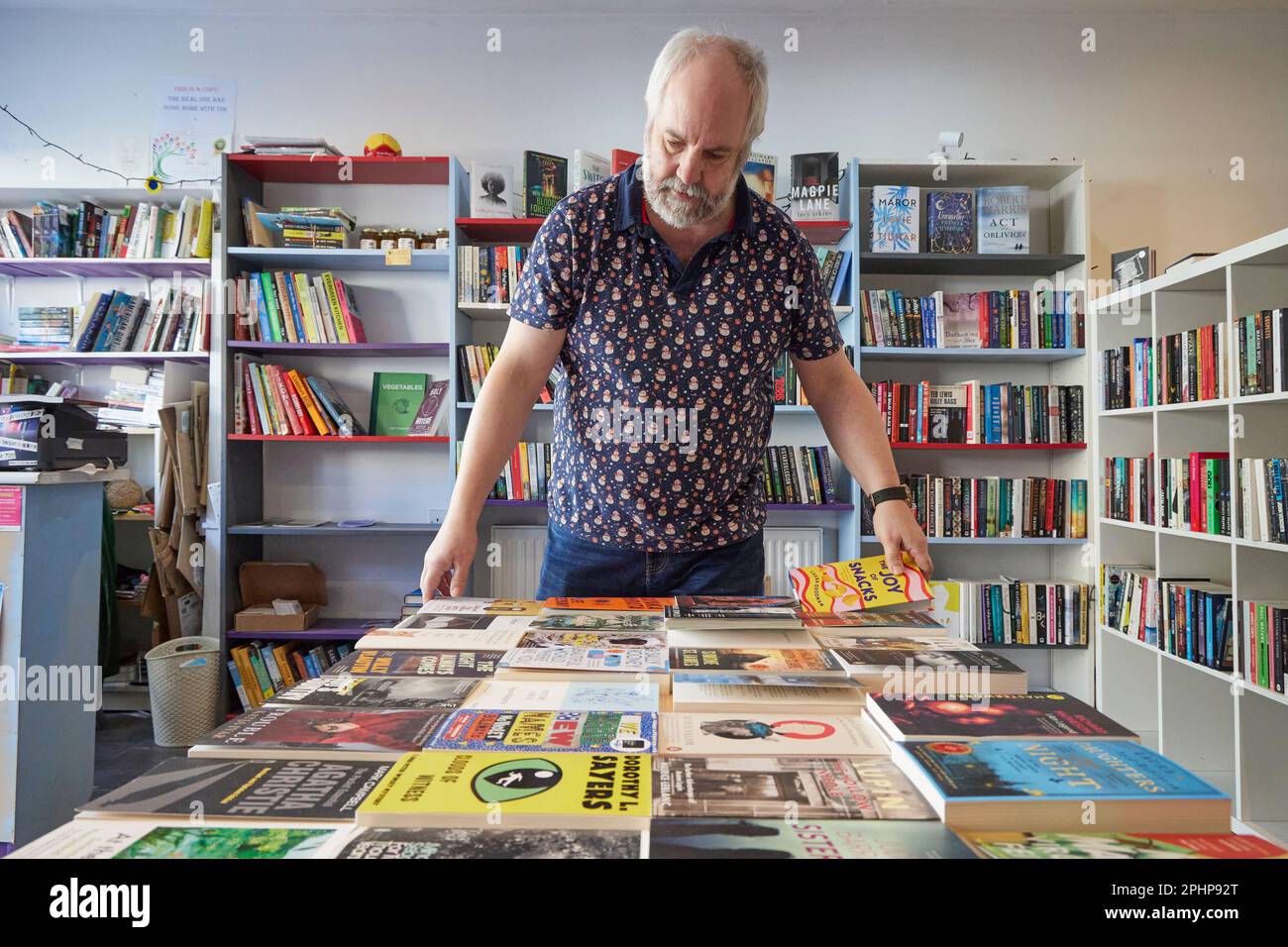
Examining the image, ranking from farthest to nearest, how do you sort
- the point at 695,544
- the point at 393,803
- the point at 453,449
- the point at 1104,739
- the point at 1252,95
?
the point at 1252,95
the point at 453,449
the point at 695,544
the point at 1104,739
the point at 393,803

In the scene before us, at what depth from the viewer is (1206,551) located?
2.73 metres

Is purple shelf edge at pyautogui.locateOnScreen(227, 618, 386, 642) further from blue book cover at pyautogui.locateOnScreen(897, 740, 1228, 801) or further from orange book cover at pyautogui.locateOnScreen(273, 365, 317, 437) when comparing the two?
blue book cover at pyautogui.locateOnScreen(897, 740, 1228, 801)

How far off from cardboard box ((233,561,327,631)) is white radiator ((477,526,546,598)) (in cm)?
71

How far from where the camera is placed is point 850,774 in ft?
2.01

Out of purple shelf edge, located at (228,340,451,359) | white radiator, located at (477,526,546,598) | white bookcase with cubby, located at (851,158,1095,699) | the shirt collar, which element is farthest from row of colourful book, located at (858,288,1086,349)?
the shirt collar

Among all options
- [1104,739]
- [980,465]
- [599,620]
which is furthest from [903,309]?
[1104,739]

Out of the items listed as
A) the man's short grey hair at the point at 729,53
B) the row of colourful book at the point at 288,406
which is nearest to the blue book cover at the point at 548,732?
the man's short grey hair at the point at 729,53

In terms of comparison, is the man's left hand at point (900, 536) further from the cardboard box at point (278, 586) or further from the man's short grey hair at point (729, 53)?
the cardboard box at point (278, 586)

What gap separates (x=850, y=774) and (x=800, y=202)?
9.75 feet

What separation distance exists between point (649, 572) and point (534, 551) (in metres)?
2.06

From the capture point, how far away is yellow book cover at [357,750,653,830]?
1.73 feet

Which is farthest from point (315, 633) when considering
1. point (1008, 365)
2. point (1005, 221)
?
point (1005, 221)

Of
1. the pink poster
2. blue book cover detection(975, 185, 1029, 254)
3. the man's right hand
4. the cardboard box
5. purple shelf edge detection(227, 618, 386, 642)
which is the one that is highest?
blue book cover detection(975, 185, 1029, 254)
